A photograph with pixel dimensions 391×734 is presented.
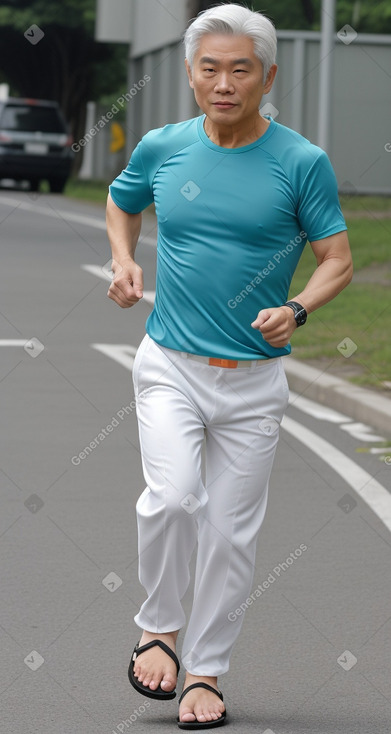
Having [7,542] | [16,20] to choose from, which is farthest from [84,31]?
[7,542]

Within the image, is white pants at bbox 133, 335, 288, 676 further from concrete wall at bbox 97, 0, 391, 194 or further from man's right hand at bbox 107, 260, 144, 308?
concrete wall at bbox 97, 0, 391, 194

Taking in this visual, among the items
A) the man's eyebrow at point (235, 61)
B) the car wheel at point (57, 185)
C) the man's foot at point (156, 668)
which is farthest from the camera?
the car wheel at point (57, 185)

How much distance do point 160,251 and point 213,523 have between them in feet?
2.55

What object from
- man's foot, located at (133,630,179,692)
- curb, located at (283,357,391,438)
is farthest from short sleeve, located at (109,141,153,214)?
curb, located at (283,357,391,438)

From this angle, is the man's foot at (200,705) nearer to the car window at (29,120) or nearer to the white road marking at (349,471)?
the white road marking at (349,471)

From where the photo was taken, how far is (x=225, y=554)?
433 cm

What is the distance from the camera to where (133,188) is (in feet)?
14.8

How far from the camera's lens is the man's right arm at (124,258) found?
4.21 metres

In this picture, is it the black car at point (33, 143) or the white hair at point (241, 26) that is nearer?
the white hair at point (241, 26)

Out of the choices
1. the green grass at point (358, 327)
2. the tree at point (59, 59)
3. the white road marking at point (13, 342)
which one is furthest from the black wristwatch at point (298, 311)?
the tree at point (59, 59)

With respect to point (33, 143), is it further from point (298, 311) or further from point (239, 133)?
point (298, 311)

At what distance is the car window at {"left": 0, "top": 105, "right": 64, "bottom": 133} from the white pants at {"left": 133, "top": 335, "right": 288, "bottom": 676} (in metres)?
29.7

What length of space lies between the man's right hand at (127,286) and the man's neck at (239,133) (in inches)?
16.6

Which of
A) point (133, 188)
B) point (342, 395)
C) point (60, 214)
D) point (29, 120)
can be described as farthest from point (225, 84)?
point (29, 120)
